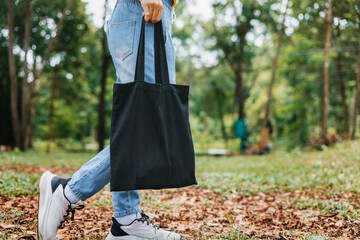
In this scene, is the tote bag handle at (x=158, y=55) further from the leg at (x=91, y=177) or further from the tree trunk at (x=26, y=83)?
the tree trunk at (x=26, y=83)

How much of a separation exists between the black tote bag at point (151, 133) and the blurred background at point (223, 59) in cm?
1021

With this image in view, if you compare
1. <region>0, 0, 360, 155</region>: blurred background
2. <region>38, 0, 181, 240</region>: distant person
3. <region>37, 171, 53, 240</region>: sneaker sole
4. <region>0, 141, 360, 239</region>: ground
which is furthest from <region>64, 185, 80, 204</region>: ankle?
<region>0, 0, 360, 155</region>: blurred background

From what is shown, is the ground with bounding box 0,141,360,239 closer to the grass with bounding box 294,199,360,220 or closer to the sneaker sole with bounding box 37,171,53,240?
the grass with bounding box 294,199,360,220

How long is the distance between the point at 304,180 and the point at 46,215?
4.68 m

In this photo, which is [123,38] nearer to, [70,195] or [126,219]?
[70,195]

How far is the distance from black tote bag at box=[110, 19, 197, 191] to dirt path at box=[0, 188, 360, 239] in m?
0.91

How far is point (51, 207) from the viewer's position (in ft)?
6.37

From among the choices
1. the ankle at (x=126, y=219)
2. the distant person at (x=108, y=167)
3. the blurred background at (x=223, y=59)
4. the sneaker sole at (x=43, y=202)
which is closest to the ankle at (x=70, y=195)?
the distant person at (x=108, y=167)

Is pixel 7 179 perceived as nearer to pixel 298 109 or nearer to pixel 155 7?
pixel 155 7

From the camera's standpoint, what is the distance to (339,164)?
22.5ft

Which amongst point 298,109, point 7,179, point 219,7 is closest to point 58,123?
point 219,7

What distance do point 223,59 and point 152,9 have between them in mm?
21363

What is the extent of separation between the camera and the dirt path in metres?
2.55

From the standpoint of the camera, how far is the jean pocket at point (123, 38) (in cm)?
198
